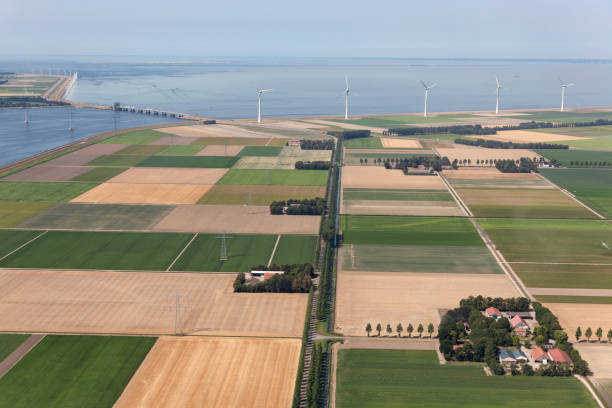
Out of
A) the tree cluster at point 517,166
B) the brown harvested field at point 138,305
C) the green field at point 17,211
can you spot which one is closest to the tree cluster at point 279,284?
the brown harvested field at point 138,305

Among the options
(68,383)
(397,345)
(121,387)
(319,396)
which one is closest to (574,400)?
(397,345)

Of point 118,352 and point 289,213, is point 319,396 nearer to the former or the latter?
point 118,352

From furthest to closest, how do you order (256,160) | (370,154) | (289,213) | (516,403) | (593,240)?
(370,154) < (256,160) < (289,213) < (593,240) < (516,403)

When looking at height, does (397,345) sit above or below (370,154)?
below

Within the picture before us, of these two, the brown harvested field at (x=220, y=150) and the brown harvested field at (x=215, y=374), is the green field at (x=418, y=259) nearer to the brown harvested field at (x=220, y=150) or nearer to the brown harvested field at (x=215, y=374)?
the brown harvested field at (x=215, y=374)

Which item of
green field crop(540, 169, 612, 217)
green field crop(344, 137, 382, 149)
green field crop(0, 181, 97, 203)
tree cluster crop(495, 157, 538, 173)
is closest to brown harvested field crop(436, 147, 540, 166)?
tree cluster crop(495, 157, 538, 173)

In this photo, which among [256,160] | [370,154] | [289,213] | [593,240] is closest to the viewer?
[593,240]
